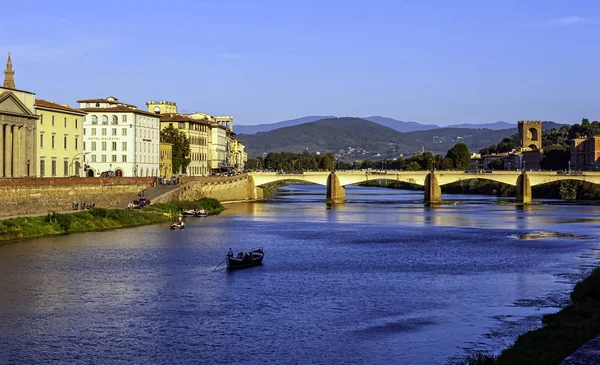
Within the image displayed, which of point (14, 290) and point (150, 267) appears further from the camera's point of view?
point (150, 267)

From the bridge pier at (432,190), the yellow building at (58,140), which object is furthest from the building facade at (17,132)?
the bridge pier at (432,190)

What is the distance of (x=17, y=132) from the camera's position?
8475 centimetres

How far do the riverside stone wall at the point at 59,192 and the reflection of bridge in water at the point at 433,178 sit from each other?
129 feet

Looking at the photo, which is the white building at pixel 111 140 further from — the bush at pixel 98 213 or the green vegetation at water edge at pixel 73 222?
the bush at pixel 98 213

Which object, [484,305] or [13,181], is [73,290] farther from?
[13,181]

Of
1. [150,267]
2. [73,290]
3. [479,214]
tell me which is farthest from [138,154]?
[73,290]

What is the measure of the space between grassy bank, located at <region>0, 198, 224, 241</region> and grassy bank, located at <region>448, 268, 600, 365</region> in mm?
42193

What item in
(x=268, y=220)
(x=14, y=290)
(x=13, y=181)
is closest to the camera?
(x=14, y=290)

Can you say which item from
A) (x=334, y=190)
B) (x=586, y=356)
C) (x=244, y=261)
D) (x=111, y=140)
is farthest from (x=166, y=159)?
(x=586, y=356)

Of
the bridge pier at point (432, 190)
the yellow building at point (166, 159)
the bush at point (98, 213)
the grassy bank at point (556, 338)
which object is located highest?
the yellow building at point (166, 159)

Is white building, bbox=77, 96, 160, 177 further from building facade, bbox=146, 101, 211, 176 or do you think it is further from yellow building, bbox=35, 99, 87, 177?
building facade, bbox=146, 101, 211, 176

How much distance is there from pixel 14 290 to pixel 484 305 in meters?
21.4

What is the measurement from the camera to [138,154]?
119 meters

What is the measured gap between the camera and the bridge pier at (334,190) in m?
131
